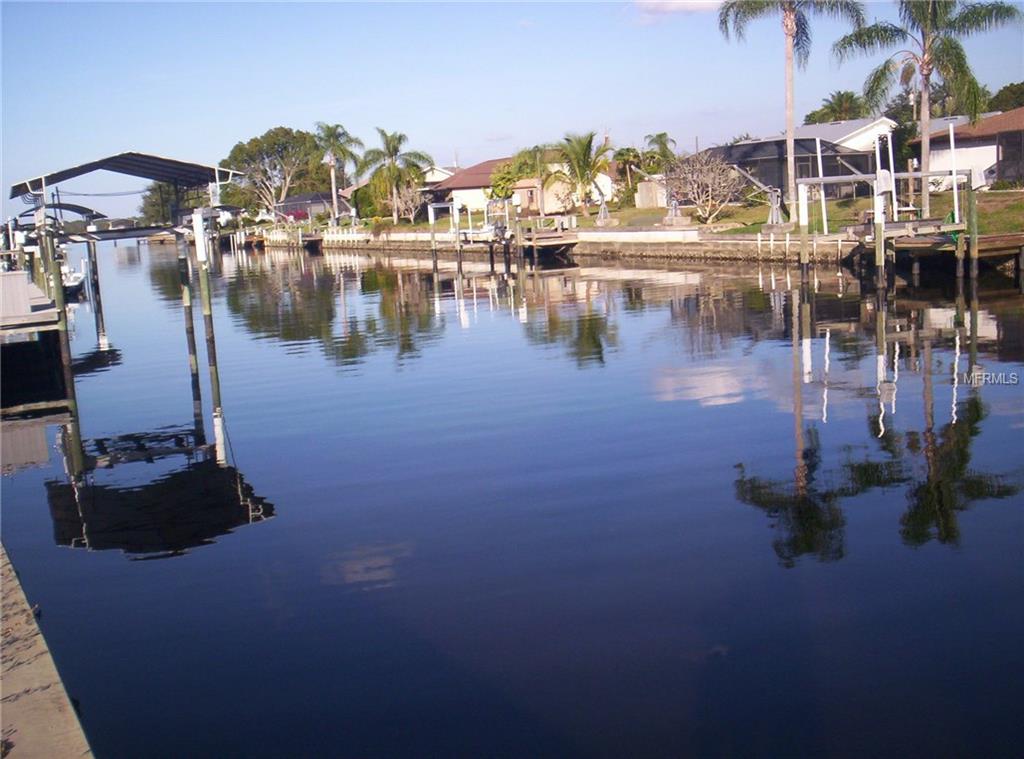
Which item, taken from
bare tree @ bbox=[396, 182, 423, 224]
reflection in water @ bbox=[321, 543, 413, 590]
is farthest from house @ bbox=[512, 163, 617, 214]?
reflection in water @ bbox=[321, 543, 413, 590]

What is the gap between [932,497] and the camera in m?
12.0

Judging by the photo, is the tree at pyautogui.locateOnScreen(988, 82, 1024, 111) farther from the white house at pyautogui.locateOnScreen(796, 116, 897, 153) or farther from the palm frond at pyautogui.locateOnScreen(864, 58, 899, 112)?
the palm frond at pyautogui.locateOnScreen(864, 58, 899, 112)

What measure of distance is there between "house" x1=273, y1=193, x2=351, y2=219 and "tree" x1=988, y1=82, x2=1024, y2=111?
204 ft

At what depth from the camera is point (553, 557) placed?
1077 centimetres

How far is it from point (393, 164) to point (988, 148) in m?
49.7

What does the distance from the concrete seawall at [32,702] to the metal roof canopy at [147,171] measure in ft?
60.8

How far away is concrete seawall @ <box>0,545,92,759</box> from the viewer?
601cm

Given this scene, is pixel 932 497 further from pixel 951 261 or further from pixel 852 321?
pixel 951 261

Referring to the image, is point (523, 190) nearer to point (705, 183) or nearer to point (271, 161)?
point (705, 183)

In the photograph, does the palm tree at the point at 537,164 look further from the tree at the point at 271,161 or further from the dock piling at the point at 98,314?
the tree at the point at 271,161

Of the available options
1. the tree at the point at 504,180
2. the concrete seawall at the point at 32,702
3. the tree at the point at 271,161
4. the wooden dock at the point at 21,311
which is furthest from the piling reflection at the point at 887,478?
the tree at the point at 271,161

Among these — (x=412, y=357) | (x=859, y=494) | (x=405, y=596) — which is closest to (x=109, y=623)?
(x=405, y=596)

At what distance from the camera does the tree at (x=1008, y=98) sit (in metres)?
77.0

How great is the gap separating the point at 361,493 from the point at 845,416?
715cm
